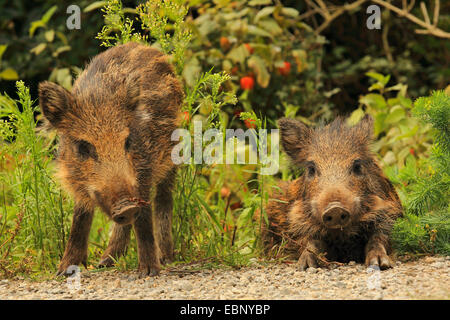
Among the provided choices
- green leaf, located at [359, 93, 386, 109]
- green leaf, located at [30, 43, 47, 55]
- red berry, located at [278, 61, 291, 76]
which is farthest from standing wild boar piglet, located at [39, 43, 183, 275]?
green leaf, located at [359, 93, 386, 109]

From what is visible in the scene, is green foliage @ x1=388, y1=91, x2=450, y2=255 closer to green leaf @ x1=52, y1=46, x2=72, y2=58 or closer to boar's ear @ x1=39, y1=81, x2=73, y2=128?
boar's ear @ x1=39, y1=81, x2=73, y2=128

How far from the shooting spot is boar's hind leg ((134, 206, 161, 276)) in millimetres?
4188

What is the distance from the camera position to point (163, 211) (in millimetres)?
4848

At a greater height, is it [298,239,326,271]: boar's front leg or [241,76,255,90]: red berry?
[241,76,255,90]: red berry

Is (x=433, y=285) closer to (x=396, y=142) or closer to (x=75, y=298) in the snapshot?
(x=75, y=298)

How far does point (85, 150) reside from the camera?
4.19 m

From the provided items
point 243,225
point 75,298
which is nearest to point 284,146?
point 243,225

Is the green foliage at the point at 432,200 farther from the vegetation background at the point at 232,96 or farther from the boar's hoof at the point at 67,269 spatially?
the boar's hoof at the point at 67,269

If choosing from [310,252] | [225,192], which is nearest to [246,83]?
[225,192]

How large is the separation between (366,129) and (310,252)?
1.09m

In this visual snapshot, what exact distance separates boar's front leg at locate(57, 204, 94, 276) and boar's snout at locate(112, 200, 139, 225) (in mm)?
818

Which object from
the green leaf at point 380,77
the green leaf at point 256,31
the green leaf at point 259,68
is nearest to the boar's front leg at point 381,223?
the green leaf at point 380,77

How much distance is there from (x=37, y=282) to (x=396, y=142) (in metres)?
4.05

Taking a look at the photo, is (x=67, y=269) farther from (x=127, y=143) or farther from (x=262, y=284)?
(x=262, y=284)
